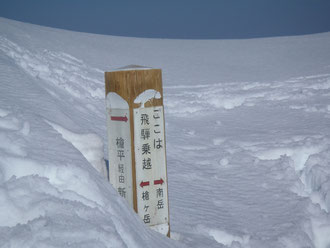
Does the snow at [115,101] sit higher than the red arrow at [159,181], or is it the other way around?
the snow at [115,101]

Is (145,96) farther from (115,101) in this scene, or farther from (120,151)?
(120,151)

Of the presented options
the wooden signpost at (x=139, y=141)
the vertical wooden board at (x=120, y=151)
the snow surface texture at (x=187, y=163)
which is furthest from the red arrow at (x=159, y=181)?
the snow surface texture at (x=187, y=163)

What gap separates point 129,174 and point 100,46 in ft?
41.7

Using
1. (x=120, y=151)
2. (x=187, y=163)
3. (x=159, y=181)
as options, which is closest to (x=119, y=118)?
(x=120, y=151)

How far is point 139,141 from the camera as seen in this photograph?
2582 millimetres

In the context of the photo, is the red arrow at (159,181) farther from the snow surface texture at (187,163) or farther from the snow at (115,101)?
the snow at (115,101)

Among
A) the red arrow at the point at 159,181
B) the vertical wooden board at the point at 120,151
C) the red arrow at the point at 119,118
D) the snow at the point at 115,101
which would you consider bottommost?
the red arrow at the point at 159,181

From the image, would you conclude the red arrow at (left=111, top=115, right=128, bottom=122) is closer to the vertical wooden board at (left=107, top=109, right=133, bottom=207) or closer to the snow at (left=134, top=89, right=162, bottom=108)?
the vertical wooden board at (left=107, top=109, right=133, bottom=207)

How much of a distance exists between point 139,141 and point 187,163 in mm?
2077

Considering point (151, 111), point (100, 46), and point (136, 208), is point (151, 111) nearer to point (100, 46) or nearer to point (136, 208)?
point (136, 208)

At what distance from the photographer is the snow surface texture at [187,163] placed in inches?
70.3

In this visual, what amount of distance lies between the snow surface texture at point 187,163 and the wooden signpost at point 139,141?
224mm

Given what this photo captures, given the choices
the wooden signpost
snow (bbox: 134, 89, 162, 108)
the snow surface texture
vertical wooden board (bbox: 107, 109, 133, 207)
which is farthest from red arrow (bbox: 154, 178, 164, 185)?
snow (bbox: 134, 89, 162, 108)

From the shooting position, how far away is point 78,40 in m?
14.8
